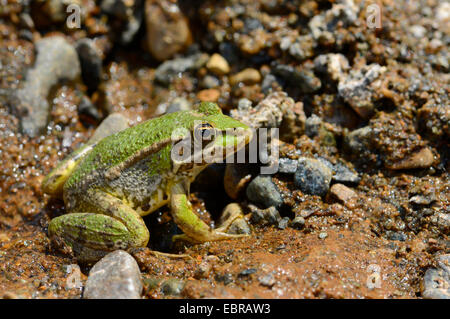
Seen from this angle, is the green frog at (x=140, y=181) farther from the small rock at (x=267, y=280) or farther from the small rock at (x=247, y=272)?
the small rock at (x=267, y=280)

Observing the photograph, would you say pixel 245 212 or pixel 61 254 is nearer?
pixel 61 254

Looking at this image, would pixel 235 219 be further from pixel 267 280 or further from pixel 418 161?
pixel 418 161

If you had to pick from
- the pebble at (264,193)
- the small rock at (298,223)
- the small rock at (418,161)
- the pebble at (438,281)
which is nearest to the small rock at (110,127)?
the pebble at (264,193)

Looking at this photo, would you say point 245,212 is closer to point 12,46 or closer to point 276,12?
point 276,12

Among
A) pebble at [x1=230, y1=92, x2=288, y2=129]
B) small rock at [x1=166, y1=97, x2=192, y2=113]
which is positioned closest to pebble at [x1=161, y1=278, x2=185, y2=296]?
pebble at [x1=230, y1=92, x2=288, y2=129]

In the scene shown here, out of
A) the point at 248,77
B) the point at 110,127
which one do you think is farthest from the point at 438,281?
the point at 110,127

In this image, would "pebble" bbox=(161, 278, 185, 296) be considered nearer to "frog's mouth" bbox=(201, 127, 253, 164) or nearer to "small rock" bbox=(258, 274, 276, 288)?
"small rock" bbox=(258, 274, 276, 288)

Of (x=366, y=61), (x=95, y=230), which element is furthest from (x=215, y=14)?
(x=95, y=230)
